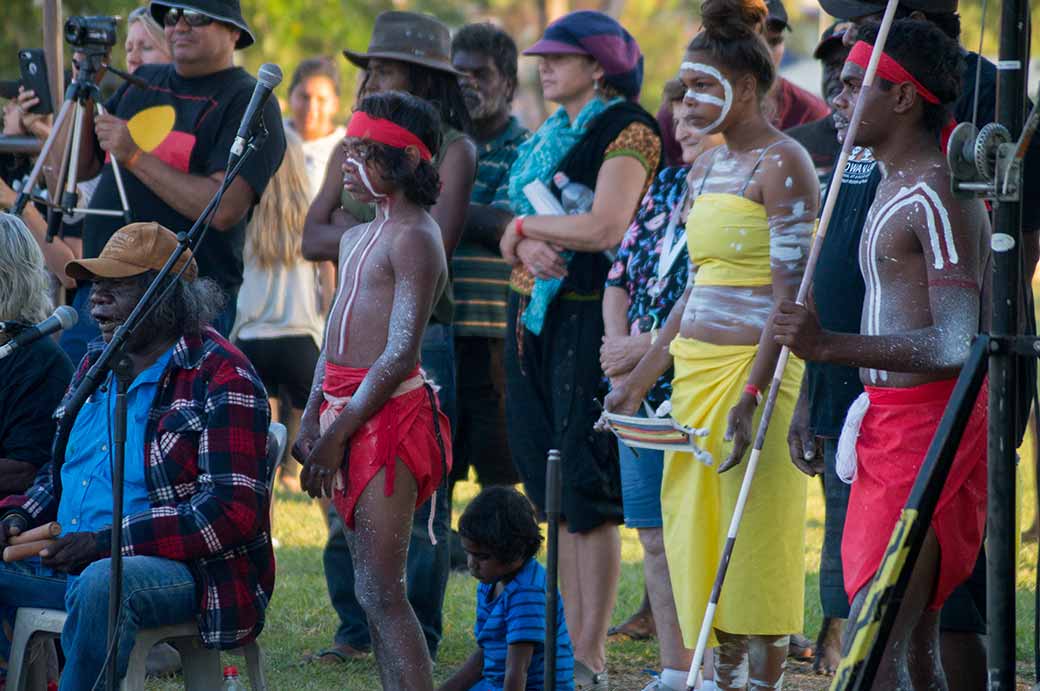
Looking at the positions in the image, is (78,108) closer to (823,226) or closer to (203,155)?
(203,155)

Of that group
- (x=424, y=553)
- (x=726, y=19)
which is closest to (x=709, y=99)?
(x=726, y=19)

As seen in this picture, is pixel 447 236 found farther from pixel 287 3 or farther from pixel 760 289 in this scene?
pixel 287 3

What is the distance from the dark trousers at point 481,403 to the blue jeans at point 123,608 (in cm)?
226

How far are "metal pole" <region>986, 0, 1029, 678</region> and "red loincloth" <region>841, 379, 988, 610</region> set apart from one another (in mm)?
324

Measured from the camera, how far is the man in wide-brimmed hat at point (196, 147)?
5520 millimetres

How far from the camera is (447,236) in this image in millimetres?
5352

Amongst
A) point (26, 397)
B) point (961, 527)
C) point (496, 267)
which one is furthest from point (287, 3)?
point (961, 527)

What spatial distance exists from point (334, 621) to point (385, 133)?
2.62m

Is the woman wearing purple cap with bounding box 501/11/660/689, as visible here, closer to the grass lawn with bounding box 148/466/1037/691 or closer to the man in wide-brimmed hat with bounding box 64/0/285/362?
the grass lawn with bounding box 148/466/1037/691

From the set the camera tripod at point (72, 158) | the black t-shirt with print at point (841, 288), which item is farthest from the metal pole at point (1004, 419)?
the camera tripod at point (72, 158)

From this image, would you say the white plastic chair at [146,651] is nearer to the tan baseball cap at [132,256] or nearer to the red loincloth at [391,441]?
the red loincloth at [391,441]

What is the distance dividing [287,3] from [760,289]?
19.8 metres

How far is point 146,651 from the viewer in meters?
4.11

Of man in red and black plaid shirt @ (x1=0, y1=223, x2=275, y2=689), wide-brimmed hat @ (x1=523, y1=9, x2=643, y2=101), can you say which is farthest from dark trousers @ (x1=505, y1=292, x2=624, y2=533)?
man in red and black plaid shirt @ (x1=0, y1=223, x2=275, y2=689)
